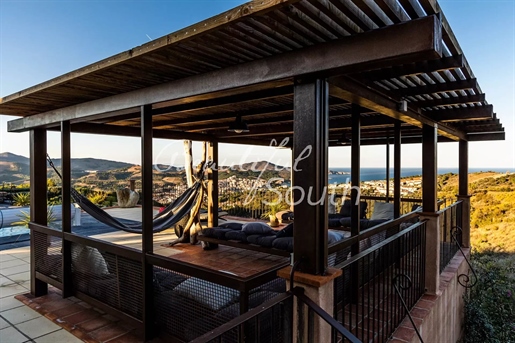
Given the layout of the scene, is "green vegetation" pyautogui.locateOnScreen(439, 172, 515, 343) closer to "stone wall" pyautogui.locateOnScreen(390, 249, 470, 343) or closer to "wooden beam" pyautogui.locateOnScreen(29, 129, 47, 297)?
"stone wall" pyautogui.locateOnScreen(390, 249, 470, 343)

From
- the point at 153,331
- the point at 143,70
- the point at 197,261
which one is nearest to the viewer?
the point at 143,70

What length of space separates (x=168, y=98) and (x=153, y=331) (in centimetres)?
199

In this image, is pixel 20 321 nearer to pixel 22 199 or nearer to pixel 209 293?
pixel 209 293

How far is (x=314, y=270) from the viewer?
1785 mm

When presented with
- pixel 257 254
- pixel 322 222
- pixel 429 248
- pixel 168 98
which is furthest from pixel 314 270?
pixel 257 254

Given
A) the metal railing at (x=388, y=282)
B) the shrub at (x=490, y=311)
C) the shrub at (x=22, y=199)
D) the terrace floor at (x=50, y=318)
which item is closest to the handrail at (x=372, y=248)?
the metal railing at (x=388, y=282)

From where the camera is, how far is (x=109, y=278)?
320 centimetres

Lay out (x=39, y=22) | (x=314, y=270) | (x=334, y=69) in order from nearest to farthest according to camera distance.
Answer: (x=334, y=69) < (x=314, y=270) < (x=39, y=22)

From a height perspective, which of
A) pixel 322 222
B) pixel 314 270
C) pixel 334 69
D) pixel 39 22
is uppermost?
pixel 39 22

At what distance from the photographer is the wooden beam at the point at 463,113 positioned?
11.9ft

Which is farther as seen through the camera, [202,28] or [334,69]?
[334,69]

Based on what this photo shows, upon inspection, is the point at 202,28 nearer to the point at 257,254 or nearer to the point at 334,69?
the point at 334,69

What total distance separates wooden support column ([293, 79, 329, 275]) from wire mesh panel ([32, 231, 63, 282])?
3244 millimetres

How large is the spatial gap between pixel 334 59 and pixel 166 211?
14.2 feet
